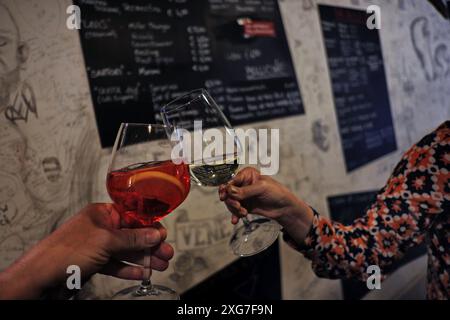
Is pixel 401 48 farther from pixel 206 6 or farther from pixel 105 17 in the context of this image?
pixel 105 17

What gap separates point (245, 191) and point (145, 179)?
33cm

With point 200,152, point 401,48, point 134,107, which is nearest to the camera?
point 200,152

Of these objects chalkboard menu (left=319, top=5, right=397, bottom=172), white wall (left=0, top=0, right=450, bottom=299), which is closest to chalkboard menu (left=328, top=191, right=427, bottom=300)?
white wall (left=0, top=0, right=450, bottom=299)

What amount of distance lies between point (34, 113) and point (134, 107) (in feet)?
1.19

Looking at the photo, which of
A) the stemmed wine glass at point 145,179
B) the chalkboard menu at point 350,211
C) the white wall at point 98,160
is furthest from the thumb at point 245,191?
the chalkboard menu at point 350,211

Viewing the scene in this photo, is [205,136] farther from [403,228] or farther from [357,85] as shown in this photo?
[357,85]

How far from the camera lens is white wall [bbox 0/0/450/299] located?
3.90 ft

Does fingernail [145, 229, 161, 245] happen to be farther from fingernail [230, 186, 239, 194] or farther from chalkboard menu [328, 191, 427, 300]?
chalkboard menu [328, 191, 427, 300]

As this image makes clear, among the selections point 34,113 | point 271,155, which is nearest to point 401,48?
point 271,155

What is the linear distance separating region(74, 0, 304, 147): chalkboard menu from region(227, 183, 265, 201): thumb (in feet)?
1.95

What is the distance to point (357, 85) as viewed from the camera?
2764 millimetres

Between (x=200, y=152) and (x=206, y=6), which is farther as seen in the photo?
(x=206, y=6)

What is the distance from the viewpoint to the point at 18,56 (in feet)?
3.91

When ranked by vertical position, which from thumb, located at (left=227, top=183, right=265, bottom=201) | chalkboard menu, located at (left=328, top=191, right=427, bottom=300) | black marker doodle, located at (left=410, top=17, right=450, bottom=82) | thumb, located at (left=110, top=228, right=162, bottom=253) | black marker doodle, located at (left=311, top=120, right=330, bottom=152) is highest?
black marker doodle, located at (left=410, top=17, right=450, bottom=82)
